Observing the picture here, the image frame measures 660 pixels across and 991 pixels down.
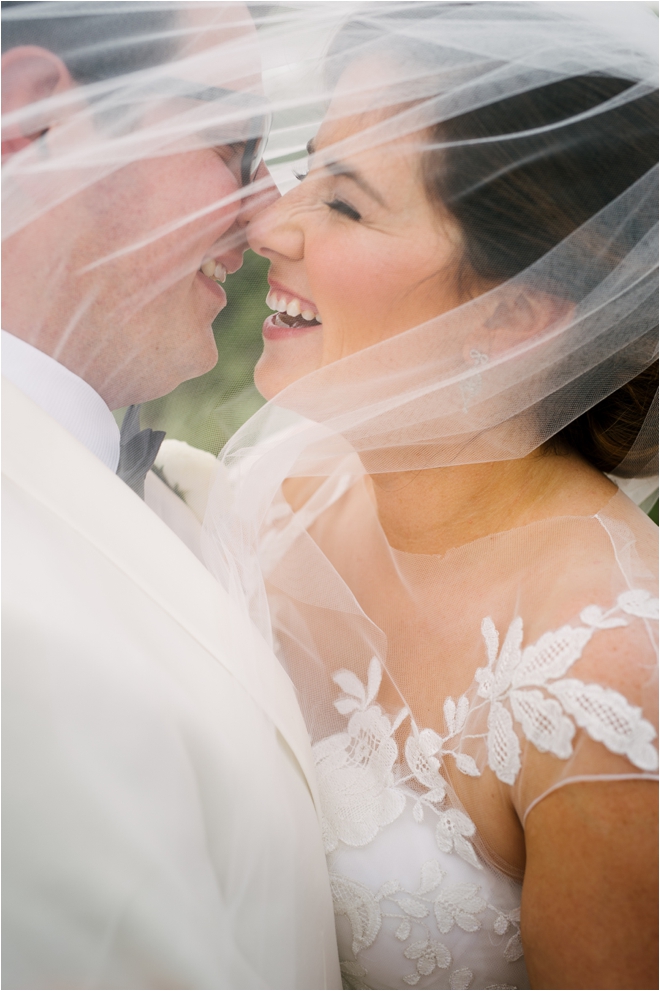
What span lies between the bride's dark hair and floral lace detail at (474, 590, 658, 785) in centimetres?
68

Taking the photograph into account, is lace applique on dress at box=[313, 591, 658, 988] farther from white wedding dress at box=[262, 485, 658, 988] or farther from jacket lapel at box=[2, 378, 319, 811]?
jacket lapel at box=[2, 378, 319, 811]

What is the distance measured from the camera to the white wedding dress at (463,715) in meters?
Result: 1.39

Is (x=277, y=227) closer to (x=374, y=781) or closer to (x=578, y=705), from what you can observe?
(x=578, y=705)

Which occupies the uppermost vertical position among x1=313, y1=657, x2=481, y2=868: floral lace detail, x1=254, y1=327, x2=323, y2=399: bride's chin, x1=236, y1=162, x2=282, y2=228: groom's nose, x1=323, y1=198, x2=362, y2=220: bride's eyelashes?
x1=236, y1=162, x2=282, y2=228: groom's nose

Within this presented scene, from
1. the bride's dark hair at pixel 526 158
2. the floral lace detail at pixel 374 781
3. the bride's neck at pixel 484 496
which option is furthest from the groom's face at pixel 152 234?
the floral lace detail at pixel 374 781

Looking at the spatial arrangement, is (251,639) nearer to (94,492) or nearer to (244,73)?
(94,492)

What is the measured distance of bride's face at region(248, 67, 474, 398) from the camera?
60.8 inches

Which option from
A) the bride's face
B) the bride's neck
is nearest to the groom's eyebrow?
the bride's face

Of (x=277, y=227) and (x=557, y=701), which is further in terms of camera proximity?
(x=277, y=227)

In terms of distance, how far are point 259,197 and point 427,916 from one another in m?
1.64

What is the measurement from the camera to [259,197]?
1.62m

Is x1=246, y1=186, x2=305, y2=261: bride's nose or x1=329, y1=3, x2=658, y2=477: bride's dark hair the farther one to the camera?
x1=246, y1=186, x2=305, y2=261: bride's nose

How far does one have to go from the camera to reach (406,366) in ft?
5.42

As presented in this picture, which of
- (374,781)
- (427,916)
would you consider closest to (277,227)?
(374,781)
